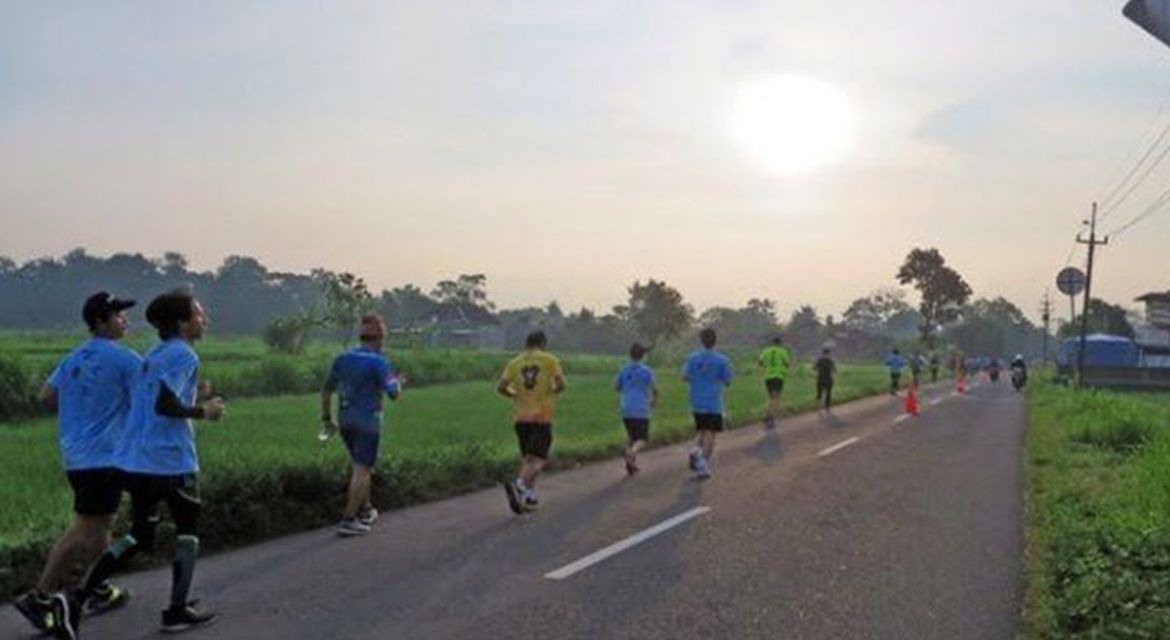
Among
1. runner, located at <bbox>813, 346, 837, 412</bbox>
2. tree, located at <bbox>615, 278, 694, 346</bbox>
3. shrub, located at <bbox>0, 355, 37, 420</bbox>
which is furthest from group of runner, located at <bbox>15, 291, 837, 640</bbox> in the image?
tree, located at <bbox>615, 278, 694, 346</bbox>

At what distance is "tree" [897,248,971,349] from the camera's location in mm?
82938

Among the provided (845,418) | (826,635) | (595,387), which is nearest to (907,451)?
(845,418)

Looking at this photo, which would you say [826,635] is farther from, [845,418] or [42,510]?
[845,418]

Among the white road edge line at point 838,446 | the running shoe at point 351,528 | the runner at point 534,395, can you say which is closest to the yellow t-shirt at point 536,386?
the runner at point 534,395

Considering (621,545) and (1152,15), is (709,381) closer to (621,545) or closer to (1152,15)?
(621,545)

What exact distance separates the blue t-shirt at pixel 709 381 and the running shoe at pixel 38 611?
9.52m

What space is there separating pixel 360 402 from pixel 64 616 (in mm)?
3901

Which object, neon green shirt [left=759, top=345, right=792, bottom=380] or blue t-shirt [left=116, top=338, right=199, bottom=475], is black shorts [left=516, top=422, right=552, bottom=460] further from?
neon green shirt [left=759, top=345, right=792, bottom=380]

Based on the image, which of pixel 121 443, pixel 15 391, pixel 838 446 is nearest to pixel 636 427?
pixel 838 446

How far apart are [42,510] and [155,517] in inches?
145

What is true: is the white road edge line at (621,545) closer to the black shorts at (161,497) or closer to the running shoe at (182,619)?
the running shoe at (182,619)

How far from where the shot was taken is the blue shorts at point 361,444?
9453mm

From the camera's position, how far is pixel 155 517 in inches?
249

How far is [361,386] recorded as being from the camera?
373 inches
